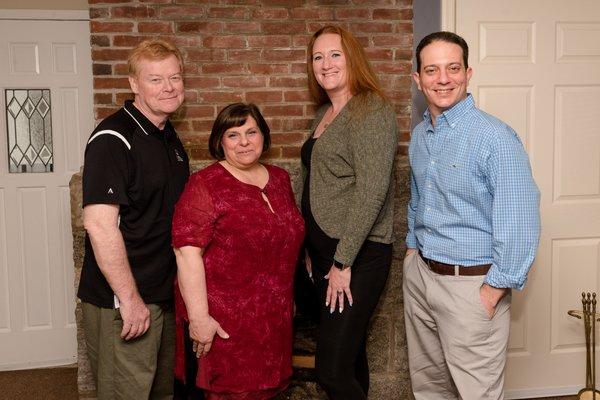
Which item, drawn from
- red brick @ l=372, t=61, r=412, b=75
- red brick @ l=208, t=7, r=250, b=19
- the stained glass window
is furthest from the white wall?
red brick @ l=372, t=61, r=412, b=75

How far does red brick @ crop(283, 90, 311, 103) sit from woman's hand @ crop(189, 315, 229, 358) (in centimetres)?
124

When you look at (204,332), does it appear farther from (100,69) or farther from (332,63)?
(100,69)

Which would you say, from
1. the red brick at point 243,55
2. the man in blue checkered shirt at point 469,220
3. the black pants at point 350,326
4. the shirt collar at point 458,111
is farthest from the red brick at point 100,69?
the shirt collar at point 458,111

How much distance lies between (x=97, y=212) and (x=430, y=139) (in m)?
1.25

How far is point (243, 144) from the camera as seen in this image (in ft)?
7.61

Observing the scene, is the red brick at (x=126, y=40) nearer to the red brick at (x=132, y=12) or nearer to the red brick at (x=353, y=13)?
the red brick at (x=132, y=12)

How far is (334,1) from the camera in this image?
3016 mm

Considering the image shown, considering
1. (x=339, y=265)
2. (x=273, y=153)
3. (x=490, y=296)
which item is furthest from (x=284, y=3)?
(x=490, y=296)

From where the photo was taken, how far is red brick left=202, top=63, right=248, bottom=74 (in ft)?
9.73

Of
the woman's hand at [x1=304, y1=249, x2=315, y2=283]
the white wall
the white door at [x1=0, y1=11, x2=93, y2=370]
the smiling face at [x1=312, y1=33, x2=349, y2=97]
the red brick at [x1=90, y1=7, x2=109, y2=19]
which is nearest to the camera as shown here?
the smiling face at [x1=312, y1=33, x2=349, y2=97]

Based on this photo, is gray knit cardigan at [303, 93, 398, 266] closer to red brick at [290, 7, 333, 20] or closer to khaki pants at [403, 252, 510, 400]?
khaki pants at [403, 252, 510, 400]

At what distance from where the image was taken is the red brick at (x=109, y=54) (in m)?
2.89

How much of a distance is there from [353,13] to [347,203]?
1162 millimetres

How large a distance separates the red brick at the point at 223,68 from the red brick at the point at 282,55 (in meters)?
0.12
